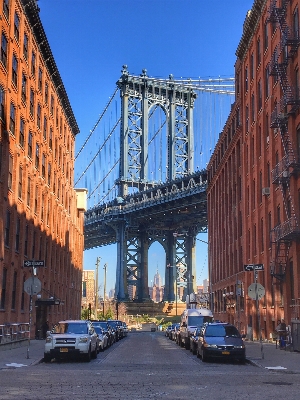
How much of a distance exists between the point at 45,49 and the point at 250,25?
16250mm

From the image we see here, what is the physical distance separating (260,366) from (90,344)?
6695 mm

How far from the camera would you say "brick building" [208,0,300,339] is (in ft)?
114

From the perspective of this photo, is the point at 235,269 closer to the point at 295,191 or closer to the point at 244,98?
the point at 244,98

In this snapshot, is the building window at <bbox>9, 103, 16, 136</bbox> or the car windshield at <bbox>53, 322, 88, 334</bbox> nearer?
the car windshield at <bbox>53, 322, 88, 334</bbox>

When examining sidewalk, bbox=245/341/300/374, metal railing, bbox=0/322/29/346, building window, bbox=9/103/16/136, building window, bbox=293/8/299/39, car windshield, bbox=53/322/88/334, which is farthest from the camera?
building window, bbox=9/103/16/136

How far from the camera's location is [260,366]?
21.3m

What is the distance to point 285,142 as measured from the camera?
35.3 meters

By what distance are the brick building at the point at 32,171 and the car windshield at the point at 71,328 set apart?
9.04 meters

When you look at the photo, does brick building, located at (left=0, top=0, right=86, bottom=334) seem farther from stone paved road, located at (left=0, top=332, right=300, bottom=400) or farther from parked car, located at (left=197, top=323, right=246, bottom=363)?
stone paved road, located at (left=0, top=332, right=300, bottom=400)

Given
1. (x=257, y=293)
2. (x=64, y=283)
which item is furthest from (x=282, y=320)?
(x=64, y=283)

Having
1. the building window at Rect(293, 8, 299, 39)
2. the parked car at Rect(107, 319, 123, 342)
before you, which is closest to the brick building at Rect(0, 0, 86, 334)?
the parked car at Rect(107, 319, 123, 342)

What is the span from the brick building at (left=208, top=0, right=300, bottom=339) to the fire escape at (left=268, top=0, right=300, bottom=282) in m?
0.06

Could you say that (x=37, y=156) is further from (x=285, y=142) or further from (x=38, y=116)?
(x=285, y=142)

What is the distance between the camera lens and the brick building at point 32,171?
33844 millimetres
